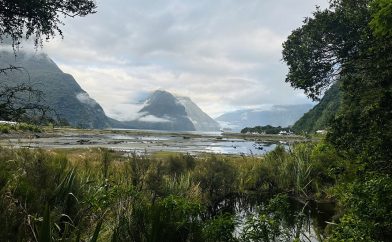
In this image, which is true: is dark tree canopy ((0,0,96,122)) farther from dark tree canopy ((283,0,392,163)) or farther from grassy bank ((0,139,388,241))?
dark tree canopy ((283,0,392,163))

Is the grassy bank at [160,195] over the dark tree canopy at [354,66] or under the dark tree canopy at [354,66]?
under

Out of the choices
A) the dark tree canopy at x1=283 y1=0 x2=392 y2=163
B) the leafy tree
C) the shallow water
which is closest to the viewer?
the leafy tree

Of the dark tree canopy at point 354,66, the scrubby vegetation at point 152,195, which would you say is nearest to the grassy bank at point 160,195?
the scrubby vegetation at point 152,195

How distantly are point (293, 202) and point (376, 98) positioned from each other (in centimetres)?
938

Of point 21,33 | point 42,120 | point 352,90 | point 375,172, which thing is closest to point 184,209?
point 42,120

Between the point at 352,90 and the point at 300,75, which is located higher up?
the point at 300,75

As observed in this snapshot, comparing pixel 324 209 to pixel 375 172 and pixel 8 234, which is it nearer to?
pixel 375 172

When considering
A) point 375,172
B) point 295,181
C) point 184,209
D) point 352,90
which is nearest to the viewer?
point 184,209

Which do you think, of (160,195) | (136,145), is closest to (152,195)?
(160,195)

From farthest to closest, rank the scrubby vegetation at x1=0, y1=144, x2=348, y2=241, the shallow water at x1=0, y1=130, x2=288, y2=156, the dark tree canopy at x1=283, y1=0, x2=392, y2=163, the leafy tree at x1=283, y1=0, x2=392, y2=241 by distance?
the shallow water at x1=0, y1=130, x2=288, y2=156, the dark tree canopy at x1=283, y1=0, x2=392, y2=163, the leafy tree at x1=283, y1=0, x2=392, y2=241, the scrubby vegetation at x1=0, y1=144, x2=348, y2=241

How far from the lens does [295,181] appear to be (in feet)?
67.3

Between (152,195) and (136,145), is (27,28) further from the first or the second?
(136,145)

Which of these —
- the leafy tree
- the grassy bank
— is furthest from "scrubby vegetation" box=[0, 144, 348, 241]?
the leafy tree

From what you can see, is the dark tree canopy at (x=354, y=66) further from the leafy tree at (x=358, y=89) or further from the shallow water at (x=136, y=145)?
the shallow water at (x=136, y=145)
